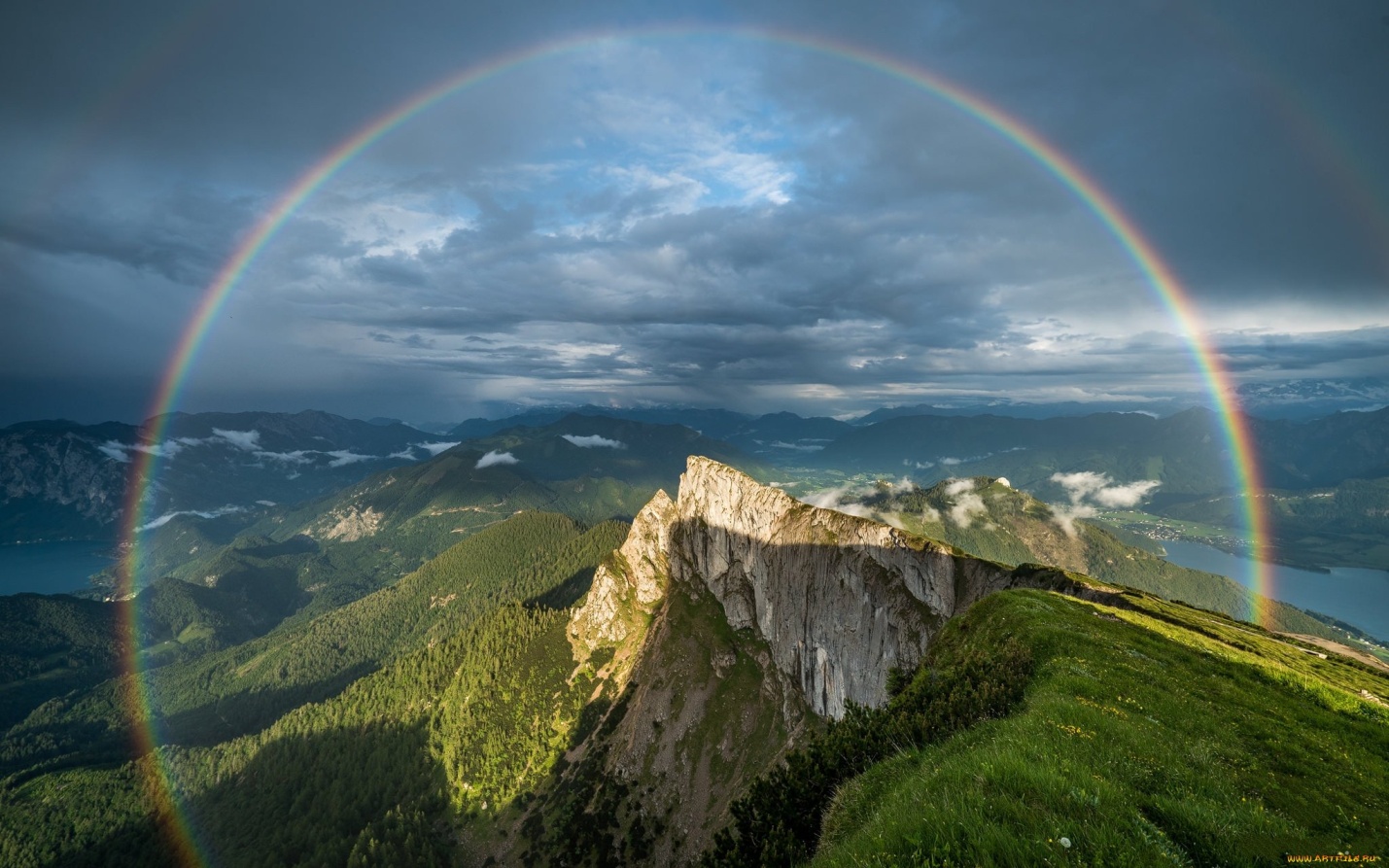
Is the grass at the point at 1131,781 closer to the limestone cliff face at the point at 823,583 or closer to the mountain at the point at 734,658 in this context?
the mountain at the point at 734,658

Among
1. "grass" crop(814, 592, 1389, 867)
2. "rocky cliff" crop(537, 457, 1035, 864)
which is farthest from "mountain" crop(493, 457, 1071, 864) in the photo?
"grass" crop(814, 592, 1389, 867)

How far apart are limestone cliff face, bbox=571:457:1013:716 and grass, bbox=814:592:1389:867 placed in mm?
70234

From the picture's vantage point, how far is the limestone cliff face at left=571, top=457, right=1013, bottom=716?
99.4m

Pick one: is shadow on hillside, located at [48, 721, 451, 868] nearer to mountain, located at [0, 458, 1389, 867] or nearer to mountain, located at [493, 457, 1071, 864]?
mountain, located at [0, 458, 1389, 867]

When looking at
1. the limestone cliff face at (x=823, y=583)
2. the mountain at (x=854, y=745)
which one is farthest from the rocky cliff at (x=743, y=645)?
the mountain at (x=854, y=745)

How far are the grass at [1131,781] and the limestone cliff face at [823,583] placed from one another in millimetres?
70234

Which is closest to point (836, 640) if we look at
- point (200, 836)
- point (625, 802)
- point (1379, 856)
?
point (625, 802)

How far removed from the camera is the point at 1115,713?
1730cm

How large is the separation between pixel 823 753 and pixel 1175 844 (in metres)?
9.83

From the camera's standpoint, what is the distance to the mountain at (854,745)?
33.0 feet

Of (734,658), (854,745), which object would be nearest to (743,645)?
(734,658)

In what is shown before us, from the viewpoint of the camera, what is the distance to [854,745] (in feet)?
55.5

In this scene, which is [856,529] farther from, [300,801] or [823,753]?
[300,801]

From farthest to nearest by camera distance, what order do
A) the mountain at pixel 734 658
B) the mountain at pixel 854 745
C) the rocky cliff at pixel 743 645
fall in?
1. the mountain at pixel 734 658
2. the rocky cliff at pixel 743 645
3. the mountain at pixel 854 745
